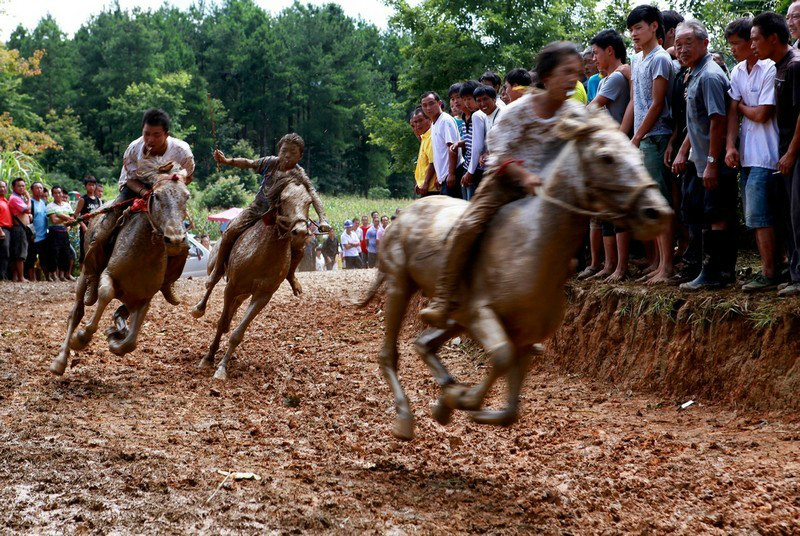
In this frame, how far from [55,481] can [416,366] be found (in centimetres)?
577

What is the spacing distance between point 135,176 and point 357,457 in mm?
4433

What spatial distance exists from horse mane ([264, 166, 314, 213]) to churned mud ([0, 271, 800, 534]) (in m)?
2.10

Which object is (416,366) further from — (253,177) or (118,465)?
(253,177)

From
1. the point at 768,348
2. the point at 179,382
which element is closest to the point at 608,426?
the point at 768,348

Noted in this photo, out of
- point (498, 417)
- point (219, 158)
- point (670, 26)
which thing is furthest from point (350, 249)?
point (498, 417)

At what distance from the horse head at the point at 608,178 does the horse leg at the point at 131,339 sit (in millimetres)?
5524

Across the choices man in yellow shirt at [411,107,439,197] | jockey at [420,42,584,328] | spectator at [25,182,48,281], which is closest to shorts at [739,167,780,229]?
jockey at [420,42,584,328]

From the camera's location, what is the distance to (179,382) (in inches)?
376

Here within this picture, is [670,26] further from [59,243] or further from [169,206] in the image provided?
[59,243]

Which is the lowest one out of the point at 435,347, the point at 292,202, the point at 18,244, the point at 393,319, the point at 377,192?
the point at 377,192

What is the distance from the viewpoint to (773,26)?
24.1 feet

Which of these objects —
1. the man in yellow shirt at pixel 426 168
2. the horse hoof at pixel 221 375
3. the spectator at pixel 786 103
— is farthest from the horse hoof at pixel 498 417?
the man in yellow shirt at pixel 426 168

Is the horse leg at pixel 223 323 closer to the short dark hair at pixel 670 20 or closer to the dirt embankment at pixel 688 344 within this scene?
the dirt embankment at pixel 688 344

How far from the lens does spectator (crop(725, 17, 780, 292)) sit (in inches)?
300
